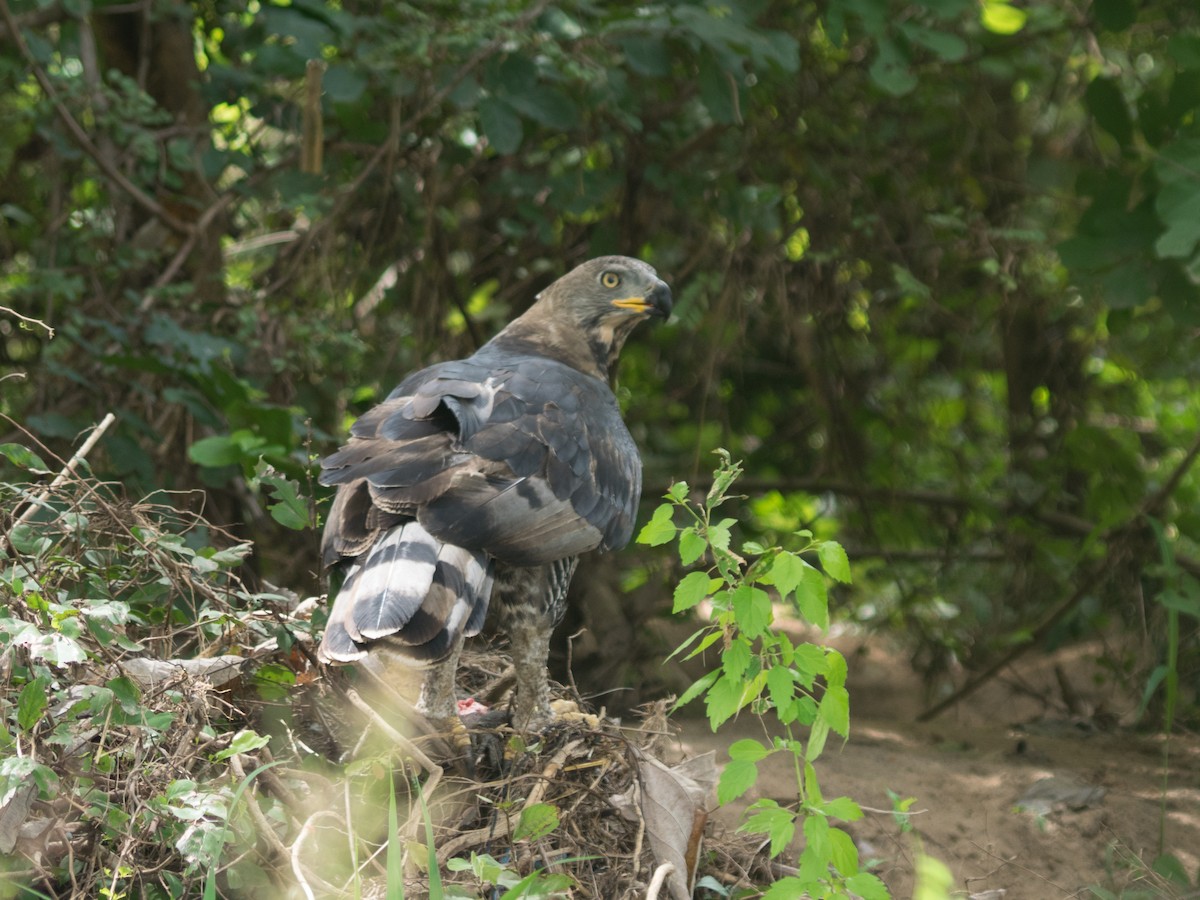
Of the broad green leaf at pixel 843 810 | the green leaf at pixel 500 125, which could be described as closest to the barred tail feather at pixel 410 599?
the broad green leaf at pixel 843 810

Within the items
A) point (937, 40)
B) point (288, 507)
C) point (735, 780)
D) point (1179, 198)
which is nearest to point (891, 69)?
point (937, 40)

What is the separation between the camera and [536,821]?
9.14 feet

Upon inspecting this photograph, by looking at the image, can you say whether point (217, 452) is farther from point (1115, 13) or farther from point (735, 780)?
point (1115, 13)

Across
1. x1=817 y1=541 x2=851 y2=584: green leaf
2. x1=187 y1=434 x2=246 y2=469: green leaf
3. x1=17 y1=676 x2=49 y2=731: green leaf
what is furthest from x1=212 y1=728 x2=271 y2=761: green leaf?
x1=187 y1=434 x2=246 y2=469: green leaf

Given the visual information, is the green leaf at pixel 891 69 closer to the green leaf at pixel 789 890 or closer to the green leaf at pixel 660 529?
the green leaf at pixel 660 529

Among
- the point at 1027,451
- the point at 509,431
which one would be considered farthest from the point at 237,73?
the point at 1027,451

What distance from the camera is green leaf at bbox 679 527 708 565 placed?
264 centimetres

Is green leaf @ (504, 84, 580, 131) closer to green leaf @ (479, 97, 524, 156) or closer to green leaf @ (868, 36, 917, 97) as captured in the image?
green leaf @ (479, 97, 524, 156)

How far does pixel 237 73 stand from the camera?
496 cm

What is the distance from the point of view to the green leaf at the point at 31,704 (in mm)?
2434

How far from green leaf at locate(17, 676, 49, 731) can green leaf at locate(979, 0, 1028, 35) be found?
401 cm

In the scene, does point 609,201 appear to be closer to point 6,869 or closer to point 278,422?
point 278,422

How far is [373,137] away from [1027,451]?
3445 mm

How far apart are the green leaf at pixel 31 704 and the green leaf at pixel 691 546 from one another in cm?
125
